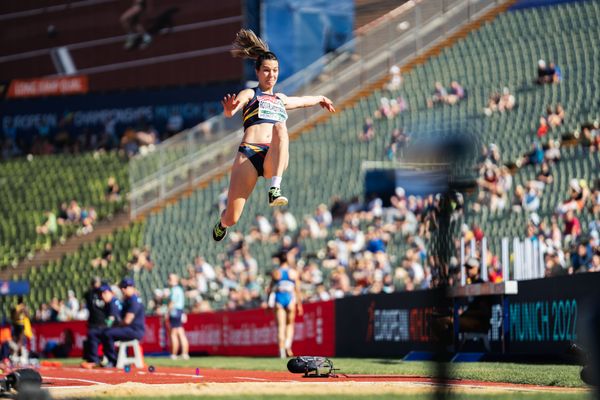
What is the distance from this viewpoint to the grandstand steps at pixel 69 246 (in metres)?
37.8

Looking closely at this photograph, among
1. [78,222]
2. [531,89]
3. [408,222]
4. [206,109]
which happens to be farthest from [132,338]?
[206,109]

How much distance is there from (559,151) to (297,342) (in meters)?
7.27

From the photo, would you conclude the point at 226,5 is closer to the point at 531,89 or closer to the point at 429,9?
the point at 429,9

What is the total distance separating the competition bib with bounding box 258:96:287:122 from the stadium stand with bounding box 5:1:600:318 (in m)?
13.1

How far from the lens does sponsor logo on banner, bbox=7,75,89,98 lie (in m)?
50.4

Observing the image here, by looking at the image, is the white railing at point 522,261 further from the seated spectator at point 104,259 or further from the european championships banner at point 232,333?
the seated spectator at point 104,259

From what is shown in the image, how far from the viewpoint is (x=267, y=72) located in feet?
40.8

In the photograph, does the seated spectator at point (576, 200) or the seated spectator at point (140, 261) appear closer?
the seated spectator at point (576, 200)

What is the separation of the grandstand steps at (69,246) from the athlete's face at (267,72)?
84.4 feet

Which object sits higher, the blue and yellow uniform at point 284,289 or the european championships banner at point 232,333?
the blue and yellow uniform at point 284,289

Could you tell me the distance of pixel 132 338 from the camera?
21312 millimetres

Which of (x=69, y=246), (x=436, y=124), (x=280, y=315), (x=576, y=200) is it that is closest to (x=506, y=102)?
(x=436, y=124)

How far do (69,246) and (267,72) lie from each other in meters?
27.0

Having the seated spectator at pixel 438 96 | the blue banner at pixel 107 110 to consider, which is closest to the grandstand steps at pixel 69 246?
the blue banner at pixel 107 110
